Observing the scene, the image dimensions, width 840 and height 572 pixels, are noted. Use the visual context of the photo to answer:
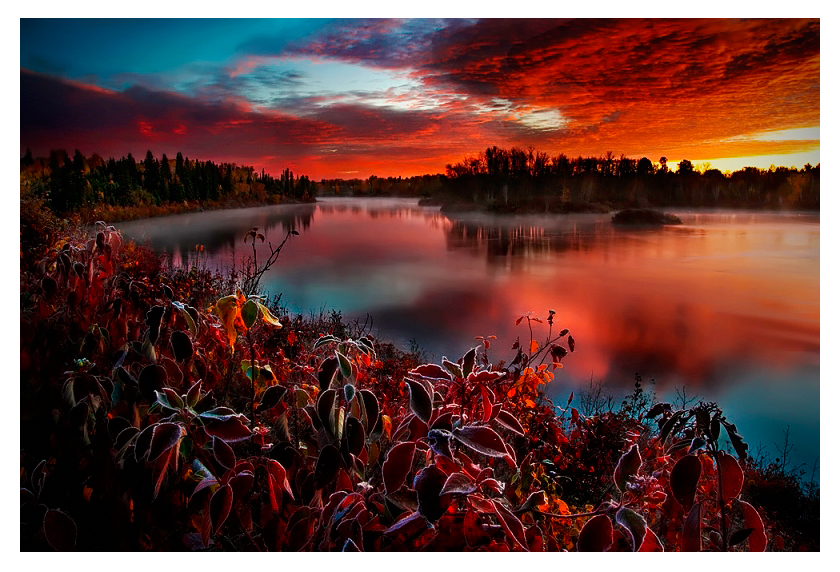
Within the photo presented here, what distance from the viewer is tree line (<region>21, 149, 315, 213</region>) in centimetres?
229

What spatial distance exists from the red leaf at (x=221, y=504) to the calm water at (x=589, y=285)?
1375 mm

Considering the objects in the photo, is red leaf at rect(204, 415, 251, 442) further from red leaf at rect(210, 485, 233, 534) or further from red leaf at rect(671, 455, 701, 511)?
red leaf at rect(671, 455, 701, 511)

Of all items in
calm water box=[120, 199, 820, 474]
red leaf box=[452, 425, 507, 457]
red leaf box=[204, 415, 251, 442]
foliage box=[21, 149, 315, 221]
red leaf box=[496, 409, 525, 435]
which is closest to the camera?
red leaf box=[452, 425, 507, 457]

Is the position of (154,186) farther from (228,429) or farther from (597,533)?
(597,533)

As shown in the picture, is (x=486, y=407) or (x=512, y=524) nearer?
(x=512, y=524)

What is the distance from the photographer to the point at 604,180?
2467mm

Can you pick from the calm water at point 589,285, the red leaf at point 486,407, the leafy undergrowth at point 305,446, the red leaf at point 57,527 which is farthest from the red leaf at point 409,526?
the calm water at point 589,285

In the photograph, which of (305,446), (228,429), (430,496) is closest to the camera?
(430,496)

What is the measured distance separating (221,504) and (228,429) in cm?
15

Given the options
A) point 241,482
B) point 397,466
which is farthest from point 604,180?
point 241,482

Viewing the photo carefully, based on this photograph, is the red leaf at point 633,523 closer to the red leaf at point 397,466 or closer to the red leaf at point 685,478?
the red leaf at point 685,478

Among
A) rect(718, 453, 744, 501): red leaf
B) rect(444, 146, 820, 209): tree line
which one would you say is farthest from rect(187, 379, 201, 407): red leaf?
rect(444, 146, 820, 209): tree line

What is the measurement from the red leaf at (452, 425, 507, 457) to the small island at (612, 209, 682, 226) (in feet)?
5.73
